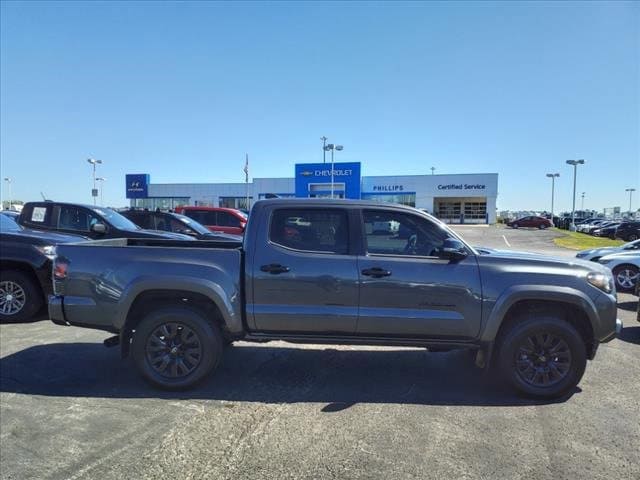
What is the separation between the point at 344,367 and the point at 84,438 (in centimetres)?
279

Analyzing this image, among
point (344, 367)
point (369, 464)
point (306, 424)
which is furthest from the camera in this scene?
point (344, 367)

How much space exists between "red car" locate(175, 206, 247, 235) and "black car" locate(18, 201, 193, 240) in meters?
5.55

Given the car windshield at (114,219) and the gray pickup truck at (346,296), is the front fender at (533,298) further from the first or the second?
the car windshield at (114,219)

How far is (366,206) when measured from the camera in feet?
16.1

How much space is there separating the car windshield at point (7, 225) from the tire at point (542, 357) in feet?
25.8

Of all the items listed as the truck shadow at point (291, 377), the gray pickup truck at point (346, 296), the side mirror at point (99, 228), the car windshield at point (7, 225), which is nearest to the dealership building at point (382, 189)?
the side mirror at point (99, 228)

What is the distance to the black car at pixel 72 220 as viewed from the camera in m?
9.82

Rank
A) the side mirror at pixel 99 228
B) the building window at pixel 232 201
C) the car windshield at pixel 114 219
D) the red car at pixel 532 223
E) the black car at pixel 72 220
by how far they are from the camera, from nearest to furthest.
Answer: the side mirror at pixel 99 228, the black car at pixel 72 220, the car windshield at pixel 114 219, the red car at pixel 532 223, the building window at pixel 232 201

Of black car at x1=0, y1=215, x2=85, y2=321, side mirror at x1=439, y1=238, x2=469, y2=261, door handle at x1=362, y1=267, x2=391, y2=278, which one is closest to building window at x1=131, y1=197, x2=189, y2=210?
black car at x1=0, y1=215, x2=85, y2=321

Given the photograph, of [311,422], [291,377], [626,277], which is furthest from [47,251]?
[626,277]

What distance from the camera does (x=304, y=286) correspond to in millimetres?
4668

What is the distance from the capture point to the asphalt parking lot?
3.43m

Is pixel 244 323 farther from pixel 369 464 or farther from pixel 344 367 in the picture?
pixel 369 464

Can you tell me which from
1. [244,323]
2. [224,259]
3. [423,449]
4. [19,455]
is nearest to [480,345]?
[423,449]
